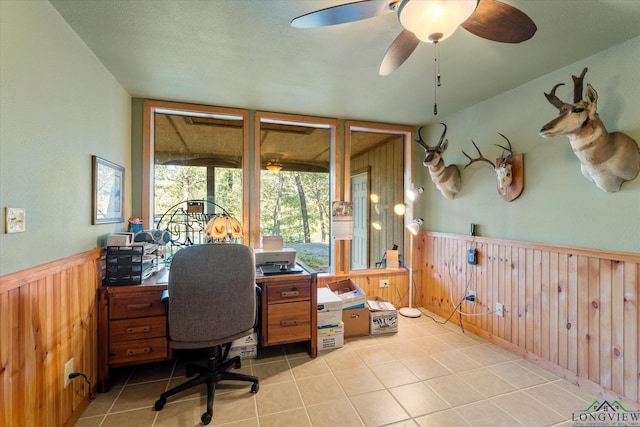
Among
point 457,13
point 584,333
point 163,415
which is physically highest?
point 457,13

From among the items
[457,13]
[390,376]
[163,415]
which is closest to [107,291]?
[163,415]

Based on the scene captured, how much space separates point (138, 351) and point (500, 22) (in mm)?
2994

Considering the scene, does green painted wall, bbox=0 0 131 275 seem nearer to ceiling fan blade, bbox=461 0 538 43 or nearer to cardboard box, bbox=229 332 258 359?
cardboard box, bbox=229 332 258 359

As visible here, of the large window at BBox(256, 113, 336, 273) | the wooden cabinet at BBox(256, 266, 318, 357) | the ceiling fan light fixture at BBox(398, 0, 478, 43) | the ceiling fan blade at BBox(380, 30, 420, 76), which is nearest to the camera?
the ceiling fan light fixture at BBox(398, 0, 478, 43)

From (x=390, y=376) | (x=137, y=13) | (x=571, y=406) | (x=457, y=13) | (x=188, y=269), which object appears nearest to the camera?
(x=457, y=13)

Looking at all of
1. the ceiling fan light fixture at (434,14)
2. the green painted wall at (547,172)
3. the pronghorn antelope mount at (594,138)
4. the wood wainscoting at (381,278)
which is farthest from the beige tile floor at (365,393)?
the ceiling fan light fixture at (434,14)

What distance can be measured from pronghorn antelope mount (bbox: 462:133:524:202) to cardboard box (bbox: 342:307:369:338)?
5.86ft

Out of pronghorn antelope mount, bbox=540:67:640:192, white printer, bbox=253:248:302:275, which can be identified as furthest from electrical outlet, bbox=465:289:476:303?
white printer, bbox=253:248:302:275

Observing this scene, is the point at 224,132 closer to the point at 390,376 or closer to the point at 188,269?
the point at 188,269

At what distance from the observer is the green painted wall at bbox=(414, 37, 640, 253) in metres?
1.91

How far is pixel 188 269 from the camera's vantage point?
177 centimetres

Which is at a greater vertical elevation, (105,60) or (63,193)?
(105,60)

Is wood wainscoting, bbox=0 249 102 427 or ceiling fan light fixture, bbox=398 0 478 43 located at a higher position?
ceiling fan light fixture, bbox=398 0 478 43

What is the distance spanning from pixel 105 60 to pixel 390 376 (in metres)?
3.24
